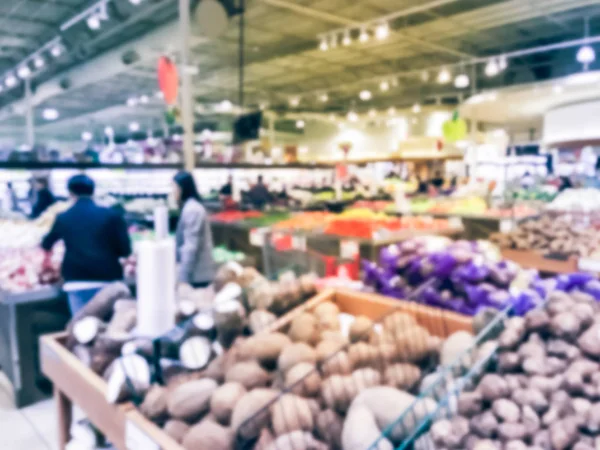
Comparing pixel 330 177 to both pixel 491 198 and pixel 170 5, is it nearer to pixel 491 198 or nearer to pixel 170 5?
pixel 491 198

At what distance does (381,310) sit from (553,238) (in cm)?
362

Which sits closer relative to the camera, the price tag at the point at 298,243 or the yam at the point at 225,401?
the yam at the point at 225,401

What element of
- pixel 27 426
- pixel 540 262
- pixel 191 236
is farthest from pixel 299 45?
pixel 27 426

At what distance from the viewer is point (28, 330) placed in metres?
3.48

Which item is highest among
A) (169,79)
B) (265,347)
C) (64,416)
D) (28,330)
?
(169,79)

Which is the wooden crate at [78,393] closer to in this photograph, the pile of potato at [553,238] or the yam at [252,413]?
the yam at [252,413]

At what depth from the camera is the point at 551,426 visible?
1.04 m

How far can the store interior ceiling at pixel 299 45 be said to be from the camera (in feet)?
26.0

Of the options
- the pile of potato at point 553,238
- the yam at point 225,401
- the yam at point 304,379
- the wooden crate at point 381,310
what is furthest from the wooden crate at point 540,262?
the yam at point 225,401

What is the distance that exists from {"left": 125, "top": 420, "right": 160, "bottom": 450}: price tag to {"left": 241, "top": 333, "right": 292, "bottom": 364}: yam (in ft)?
1.11

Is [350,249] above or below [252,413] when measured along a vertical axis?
below

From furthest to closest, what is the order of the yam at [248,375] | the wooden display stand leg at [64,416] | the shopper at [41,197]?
the shopper at [41,197]
the wooden display stand leg at [64,416]
the yam at [248,375]

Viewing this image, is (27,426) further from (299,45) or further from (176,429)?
(299,45)

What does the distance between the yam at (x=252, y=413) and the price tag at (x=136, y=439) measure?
0.72 feet
